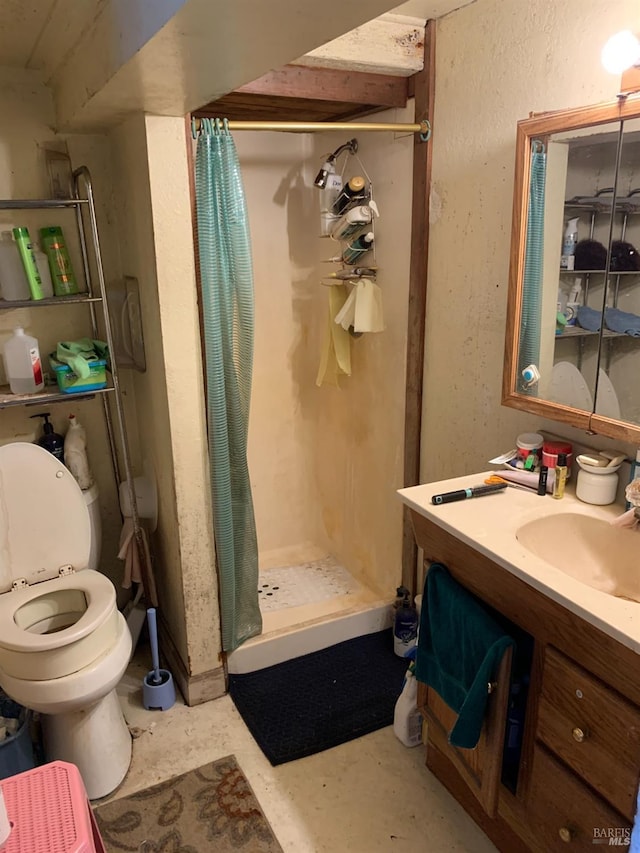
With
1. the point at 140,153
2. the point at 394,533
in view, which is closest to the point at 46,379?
the point at 140,153

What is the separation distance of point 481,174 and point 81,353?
1.36 metres

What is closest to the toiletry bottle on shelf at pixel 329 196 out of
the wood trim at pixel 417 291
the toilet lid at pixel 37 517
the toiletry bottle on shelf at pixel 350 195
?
the toiletry bottle on shelf at pixel 350 195

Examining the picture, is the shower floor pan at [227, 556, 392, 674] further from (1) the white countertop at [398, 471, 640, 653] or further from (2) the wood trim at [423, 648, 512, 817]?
(1) the white countertop at [398, 471, 640, 653]

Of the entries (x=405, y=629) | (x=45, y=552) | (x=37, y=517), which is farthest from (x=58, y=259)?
(x=405, y=629)

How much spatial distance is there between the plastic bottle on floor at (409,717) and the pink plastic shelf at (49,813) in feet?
3.14

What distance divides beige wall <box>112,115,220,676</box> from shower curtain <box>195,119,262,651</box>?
40 mm

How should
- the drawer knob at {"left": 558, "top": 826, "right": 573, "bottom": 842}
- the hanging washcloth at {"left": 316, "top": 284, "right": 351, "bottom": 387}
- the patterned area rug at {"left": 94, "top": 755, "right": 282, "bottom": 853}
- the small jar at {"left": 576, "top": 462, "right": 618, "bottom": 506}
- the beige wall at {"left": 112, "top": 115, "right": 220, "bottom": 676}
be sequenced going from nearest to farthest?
the drawer knob at {"left": 558, "top": 826, "right": 573, "bottom": 842}
the small jar at {"left": 576, "top": 462, "right": 618, "bottom": 506}
the patterned area rug at {"left": 94, "top": 755, "right": 282, "bottom": 853}
the beige wall at {"left": 112, "top": 115, "right": 220, "bottom": 676}
the hanging washcloth at {"left": 316, "top": 284, "right": 351, "bottom": 387}

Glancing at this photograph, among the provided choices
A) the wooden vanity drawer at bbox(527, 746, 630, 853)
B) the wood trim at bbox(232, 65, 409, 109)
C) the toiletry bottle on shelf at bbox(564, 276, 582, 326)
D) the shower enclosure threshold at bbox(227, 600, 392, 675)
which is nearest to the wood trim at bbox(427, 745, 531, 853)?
the wooden vanity drawer at bbox(527, 746, 630, 853)

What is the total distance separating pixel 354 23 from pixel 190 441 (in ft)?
4.22

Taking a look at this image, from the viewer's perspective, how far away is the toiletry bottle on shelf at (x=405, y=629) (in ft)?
7.56

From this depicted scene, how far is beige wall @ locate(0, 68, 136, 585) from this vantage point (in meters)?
1.97

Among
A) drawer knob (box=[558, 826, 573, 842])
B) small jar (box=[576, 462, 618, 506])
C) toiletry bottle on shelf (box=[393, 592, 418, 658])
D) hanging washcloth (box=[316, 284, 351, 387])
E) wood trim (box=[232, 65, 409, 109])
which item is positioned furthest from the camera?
hanging washcloth (box=[316, 284, 351, 387])

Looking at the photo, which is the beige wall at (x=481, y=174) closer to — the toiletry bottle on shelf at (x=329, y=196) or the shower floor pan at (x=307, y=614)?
the toiletry bottle on shelf at (x=329, y=196)

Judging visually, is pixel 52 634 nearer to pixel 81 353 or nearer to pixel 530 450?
pixel 81 353
